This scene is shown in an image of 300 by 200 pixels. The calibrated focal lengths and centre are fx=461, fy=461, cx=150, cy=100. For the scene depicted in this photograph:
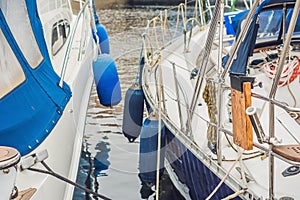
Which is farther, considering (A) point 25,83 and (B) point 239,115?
(A) point 25,83

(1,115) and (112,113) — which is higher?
(1,115)

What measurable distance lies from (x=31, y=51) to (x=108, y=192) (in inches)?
88.5

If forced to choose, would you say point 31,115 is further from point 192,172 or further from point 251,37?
point 251,37

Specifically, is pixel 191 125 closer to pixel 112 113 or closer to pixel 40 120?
pixel 40 120

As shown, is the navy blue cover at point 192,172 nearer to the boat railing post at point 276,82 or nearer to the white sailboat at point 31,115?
the boat railing post at point 276,82

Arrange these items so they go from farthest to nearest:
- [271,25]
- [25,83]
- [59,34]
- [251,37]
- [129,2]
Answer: [129,2], [59,34], [271,25], [251,37], [25,83]

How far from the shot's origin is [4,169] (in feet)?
6.62

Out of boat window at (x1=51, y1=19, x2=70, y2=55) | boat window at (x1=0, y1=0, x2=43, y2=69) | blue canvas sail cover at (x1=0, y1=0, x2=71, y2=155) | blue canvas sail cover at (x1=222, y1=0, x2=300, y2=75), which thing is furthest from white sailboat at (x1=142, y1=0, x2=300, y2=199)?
boat window at (x1=0, y1=0, x2=43, y2=69)

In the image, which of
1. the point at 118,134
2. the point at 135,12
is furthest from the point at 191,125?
the point at 135,12

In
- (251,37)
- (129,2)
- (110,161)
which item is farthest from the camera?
(129,2)

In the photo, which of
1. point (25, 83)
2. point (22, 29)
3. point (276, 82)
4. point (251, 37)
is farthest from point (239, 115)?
point (22, 29)

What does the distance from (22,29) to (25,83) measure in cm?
45

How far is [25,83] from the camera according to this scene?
309 centimetres

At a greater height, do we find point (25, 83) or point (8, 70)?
point (8, 70)
